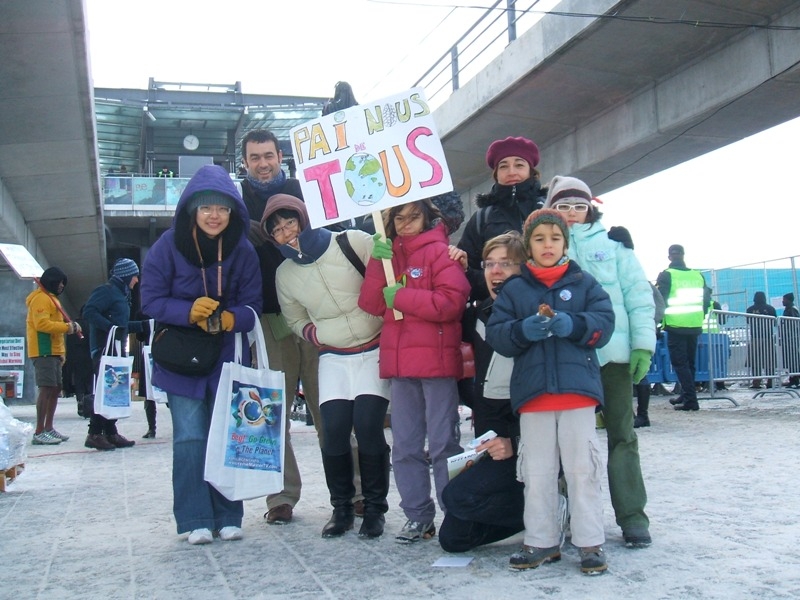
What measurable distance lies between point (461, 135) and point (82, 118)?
20.4 feet

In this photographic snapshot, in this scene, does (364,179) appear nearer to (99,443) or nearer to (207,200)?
(207,200)

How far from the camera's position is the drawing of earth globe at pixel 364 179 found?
4484mm

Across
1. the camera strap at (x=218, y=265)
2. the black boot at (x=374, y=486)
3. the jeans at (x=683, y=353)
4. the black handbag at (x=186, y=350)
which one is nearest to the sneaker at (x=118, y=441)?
the black handbag at (x=186, y=350)

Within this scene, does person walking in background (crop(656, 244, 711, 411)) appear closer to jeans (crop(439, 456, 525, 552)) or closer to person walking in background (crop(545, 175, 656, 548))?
person walking in background (crop(545, 175, 656, 548))

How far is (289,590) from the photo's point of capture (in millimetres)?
3402

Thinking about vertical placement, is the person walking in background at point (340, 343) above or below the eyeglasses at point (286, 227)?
below

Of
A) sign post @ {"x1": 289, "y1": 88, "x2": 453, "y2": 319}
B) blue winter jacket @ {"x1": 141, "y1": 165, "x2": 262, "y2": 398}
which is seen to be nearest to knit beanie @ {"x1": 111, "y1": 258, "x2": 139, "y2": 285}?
blue winter jacket @ {"x1": 141, "y1": 165, "x2": 262, "y2": 398}

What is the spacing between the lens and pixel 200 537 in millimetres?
4332

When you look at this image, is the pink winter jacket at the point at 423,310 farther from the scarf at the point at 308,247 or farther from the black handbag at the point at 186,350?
the black handbag at the point at 186,350

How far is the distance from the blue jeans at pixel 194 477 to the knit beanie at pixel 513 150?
199cm

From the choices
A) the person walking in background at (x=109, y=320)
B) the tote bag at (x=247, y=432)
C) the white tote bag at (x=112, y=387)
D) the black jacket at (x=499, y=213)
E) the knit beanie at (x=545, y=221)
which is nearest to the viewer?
the knit beanie at (x=545, y=221)

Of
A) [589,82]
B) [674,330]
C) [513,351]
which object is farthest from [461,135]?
[513,351]

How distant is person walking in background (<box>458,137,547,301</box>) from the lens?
4.57 meters

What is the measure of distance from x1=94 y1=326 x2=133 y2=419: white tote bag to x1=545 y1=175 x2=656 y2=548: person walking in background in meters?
6.08
